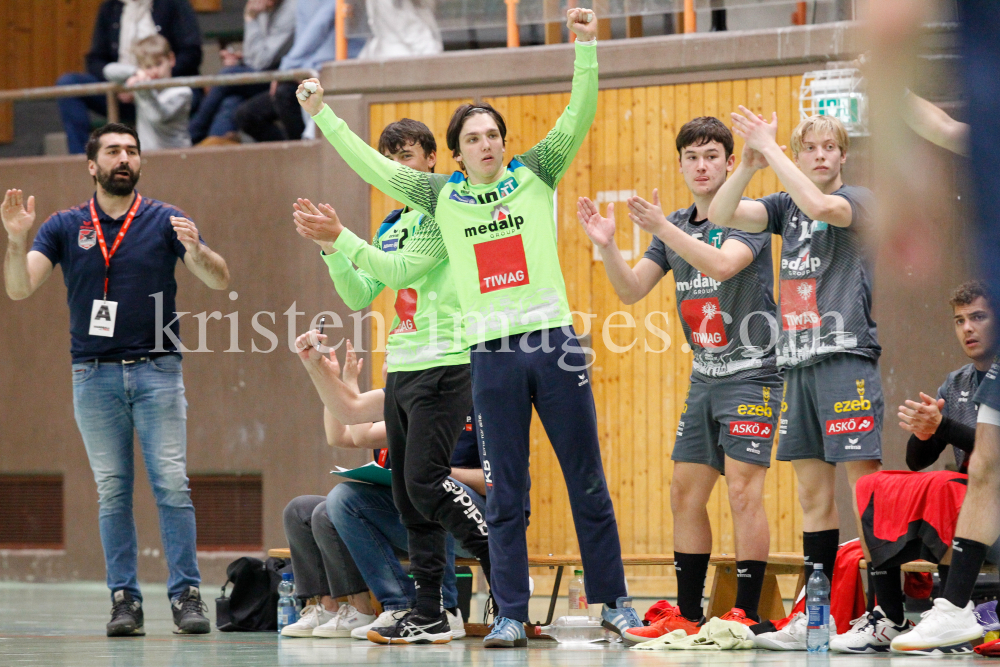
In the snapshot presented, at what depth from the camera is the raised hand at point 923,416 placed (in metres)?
4.73

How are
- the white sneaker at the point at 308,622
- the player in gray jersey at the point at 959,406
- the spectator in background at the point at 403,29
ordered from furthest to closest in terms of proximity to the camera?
the spectator in background at the point at 403,29
the white sneaker at the point at 308,622
the player in gray jersey at the point at 959,406

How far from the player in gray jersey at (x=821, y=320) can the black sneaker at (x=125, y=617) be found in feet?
10.4

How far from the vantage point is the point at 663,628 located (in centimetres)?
495

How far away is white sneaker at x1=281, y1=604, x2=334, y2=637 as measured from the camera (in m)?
5.70

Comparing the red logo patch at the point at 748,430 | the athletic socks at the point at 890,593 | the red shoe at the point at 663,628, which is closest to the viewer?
the athletic socks at the point at 890,593

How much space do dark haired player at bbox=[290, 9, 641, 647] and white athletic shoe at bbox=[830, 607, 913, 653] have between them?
2.81ft

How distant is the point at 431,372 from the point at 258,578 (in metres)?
1.74

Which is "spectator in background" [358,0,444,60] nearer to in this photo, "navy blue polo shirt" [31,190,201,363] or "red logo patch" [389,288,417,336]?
"navy blue polo shirt" [31,190,201,363]

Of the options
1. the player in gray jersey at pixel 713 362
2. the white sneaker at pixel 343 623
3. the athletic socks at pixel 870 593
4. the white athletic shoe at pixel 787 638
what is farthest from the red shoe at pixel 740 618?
the white sneaker at pixel 343 623

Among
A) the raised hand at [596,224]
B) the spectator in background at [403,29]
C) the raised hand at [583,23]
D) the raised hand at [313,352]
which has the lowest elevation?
the raised hand at [313,352]

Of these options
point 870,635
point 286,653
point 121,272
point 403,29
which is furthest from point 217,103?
point 870,635

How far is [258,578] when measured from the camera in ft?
20.0

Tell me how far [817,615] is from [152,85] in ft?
23.5

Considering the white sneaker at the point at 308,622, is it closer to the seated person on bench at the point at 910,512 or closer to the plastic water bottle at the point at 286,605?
the plastic water bottle at the point at 286,605
